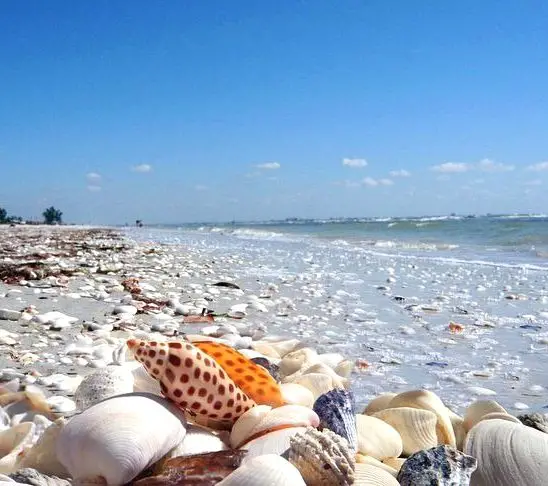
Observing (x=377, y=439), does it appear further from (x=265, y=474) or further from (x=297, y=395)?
(x=265, y=474)

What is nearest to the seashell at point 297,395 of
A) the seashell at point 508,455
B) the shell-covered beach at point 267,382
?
the shell-covered beach at point 267,382

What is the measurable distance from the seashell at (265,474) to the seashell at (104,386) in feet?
2.86

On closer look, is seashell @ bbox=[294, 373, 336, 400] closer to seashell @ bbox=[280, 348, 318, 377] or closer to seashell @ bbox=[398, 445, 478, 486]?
seashell @ bbox=[280, 348, 318, 377]

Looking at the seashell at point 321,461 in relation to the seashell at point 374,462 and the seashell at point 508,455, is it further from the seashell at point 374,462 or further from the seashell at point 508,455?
the seashell at point 508,455

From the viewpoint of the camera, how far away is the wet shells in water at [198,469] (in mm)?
1890

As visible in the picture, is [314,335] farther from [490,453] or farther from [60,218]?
[60,218]

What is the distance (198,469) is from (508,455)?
1113mm

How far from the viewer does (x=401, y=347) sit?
509cm

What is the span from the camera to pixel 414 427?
2.67 m

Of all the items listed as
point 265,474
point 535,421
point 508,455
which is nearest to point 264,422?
point 265,474

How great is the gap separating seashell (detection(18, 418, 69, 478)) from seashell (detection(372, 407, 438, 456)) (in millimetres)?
1394

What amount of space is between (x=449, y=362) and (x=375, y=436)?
7.46ft

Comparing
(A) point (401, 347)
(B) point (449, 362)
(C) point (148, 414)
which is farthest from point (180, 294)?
(C) point (148, 414)

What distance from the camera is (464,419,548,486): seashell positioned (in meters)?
2.12
